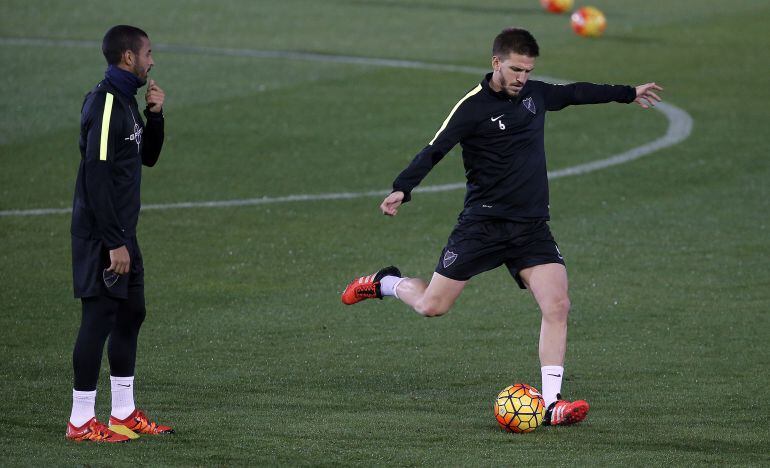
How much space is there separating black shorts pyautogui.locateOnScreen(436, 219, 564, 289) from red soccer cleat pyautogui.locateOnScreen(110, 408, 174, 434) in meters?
2.11

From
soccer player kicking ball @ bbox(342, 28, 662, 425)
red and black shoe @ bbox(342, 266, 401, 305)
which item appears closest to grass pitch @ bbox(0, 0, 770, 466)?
red and black shoe @ bbox(342, 266, 401, 305)

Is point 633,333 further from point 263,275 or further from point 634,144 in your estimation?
point 634,144

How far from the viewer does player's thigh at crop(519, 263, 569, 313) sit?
8789 mm

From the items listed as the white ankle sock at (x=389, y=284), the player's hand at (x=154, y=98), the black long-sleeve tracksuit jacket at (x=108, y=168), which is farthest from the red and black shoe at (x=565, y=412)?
the player's hand at (x=154, y=98)

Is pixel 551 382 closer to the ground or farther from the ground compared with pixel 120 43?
closer to the ground

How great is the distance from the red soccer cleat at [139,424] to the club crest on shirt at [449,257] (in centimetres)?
205

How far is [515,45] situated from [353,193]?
28.7 feet

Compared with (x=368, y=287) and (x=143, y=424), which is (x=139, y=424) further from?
(x=368, y=287)

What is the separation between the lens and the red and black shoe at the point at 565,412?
332 inches

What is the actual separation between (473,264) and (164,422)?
2159 mm

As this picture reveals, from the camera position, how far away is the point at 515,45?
851 centimetres

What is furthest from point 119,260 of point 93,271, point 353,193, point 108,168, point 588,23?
point 588,23

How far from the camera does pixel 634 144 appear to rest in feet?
65.9

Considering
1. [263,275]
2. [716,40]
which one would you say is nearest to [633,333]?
[263,275]
